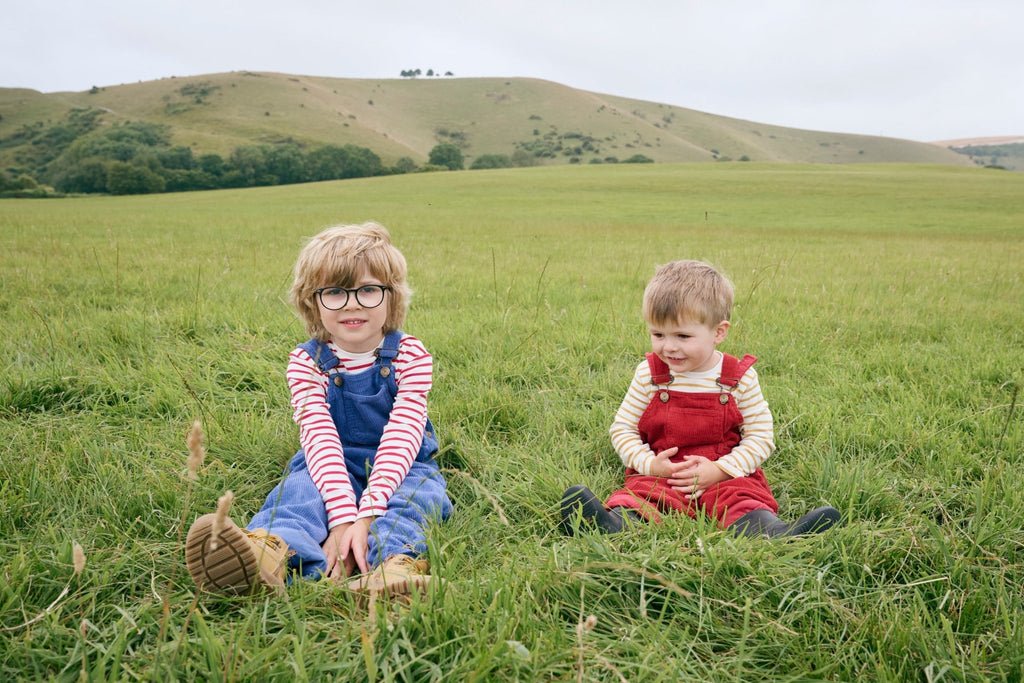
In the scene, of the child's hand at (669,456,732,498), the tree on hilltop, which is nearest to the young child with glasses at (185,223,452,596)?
the child's hand at (669,456,732,498)

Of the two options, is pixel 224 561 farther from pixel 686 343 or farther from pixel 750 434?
pixel 750 434

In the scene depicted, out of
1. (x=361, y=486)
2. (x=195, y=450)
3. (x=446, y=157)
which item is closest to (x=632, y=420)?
(x=361, y=486)

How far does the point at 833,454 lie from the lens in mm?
2896

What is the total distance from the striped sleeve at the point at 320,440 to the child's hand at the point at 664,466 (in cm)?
138

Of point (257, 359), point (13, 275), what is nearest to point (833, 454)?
point (257, 359)

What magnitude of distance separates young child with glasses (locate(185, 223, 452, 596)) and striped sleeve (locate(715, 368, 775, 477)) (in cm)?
135

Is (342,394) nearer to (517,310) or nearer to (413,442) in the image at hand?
(413,442)

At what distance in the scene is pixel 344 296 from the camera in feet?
8.91

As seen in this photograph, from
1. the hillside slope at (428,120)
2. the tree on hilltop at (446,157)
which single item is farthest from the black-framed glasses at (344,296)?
the hillside slope at (428,120)

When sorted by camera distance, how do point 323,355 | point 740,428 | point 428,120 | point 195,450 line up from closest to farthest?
1. point 195,450
2. point 323,355
3. point 740,428
4. point 428,120

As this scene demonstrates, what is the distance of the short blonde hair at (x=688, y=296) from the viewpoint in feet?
8.98

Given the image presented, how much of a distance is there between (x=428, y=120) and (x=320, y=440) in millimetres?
173461

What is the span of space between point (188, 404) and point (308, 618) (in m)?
2.25

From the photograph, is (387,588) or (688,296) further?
(688,296)
